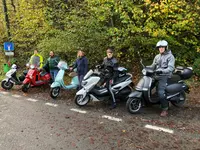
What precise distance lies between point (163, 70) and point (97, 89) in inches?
79.4

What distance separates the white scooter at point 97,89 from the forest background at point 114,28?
2.31 m

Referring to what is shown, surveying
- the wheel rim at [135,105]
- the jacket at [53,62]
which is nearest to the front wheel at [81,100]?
the wheel rim at [135,105]

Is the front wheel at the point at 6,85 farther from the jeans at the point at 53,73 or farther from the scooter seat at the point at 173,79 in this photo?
the scooter seat at the point at 173,79

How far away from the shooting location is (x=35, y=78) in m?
8.66

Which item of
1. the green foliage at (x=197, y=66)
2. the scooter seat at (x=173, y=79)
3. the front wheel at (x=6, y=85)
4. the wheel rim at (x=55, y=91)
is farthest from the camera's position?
the front wheel at (x=6, y=85)

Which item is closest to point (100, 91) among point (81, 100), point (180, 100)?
point (81, 100)

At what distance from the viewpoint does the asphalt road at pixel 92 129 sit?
4.37 metres

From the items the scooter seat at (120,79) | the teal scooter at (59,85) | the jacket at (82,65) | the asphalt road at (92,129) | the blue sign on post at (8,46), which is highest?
the blue sign on post at (8,46)

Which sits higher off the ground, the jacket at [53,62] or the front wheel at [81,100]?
the jacket at [53,62]

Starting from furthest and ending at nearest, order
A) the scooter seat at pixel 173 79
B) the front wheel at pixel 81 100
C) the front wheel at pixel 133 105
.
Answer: the front wheel at pixel 81 100 → the scooter seat at pixel 173 79 → the front wheel at pixel 133 105

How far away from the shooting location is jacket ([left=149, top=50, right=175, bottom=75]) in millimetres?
5519

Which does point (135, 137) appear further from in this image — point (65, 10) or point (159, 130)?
point (65, 10)

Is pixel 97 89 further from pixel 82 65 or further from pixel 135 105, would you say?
pixel 82 65

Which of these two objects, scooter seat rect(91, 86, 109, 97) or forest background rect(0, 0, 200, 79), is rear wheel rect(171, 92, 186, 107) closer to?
scooter seat rect(91, 86, 109, 97)
